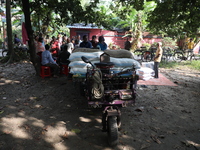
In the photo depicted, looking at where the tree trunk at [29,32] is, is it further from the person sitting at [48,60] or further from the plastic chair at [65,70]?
the plastic chair at [65,70]

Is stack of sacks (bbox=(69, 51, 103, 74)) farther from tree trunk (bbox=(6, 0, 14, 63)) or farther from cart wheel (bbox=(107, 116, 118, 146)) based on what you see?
tree trunk (bbox=(6, 0, 14, 63))


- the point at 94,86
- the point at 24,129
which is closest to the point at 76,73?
the point at 94,86

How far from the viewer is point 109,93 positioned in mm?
3443

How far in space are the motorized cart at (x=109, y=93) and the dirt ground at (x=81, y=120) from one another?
0.38m

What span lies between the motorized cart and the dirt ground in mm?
382

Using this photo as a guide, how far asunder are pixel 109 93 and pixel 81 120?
1119 mm

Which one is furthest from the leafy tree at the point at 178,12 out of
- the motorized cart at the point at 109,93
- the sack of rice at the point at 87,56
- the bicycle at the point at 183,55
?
the bicycle at the point at 183,55

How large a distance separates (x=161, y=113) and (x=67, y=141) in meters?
2.75

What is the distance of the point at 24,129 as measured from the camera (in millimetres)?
3516

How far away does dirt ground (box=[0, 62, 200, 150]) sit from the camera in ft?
10.3

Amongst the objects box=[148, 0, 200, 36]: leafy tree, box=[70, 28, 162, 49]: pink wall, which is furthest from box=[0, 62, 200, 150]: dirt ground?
box=[70, 28, 162, 49]: pink wall

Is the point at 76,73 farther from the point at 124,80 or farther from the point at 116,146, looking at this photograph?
the point at 116,146

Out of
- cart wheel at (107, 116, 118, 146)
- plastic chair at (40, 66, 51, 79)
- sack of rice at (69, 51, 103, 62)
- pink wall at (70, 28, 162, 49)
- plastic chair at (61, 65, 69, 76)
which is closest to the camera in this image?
cart wheel at (107, 116, 118, 146)

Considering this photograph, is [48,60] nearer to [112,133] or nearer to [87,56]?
[87,56]
